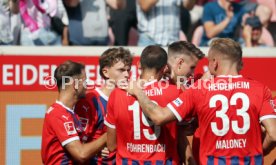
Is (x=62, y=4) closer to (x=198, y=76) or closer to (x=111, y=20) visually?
(x=111, y=20)

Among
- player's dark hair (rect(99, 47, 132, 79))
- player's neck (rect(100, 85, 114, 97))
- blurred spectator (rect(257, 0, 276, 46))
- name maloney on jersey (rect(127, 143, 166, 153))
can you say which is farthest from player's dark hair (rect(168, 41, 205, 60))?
blurred spectator (rect(257, 0, 276, 46))

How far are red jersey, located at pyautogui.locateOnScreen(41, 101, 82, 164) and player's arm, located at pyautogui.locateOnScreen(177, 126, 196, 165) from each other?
92 cm

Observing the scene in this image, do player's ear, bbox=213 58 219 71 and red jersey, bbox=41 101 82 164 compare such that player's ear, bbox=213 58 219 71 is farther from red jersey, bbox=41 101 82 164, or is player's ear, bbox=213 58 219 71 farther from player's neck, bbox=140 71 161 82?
red jersey, bbox=41 101 82 164

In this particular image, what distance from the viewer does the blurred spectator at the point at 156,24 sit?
31.4 ft

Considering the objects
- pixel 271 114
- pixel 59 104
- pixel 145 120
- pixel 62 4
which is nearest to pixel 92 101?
pixel 59 104

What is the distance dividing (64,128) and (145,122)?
78 cm

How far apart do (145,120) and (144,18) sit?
3.12 m

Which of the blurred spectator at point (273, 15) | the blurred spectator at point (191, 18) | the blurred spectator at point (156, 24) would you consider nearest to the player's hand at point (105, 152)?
the blurred spectator at point (156, 24)

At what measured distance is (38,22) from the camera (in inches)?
366

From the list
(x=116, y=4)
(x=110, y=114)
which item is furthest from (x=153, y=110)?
(x=116, y=4)

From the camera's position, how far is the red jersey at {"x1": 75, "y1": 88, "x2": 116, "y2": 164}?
24.0ft

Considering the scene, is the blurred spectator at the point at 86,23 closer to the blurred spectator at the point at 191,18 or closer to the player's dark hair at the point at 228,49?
the blurred spectator at the point at 191,18

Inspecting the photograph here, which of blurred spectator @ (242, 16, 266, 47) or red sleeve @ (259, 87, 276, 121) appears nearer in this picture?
red sleeve @ (259, 87, 276, 121)

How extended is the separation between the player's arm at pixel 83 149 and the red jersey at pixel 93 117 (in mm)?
260
